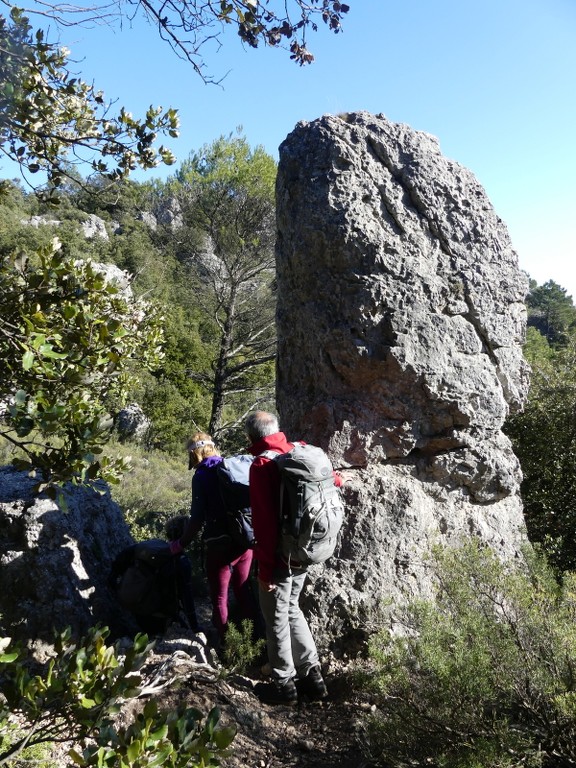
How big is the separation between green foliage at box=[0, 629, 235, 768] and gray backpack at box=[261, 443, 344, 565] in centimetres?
155

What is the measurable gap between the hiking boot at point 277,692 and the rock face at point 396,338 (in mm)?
799

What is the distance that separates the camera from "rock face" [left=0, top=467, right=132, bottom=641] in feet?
13.7

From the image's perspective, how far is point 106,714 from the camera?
6.51 feet

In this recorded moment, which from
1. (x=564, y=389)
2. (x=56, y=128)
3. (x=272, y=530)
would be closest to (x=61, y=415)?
(x=272, y=530)

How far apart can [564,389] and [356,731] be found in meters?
4.28

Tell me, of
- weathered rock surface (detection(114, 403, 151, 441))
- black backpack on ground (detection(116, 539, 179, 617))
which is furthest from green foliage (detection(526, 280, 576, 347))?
black backpack on ground (detection(116, 539, 179, 617))

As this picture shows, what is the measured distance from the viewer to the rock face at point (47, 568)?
418 centimetres

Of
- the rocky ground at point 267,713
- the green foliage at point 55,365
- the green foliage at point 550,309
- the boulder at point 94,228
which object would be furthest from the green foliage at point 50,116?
the green foliage at point 550,309

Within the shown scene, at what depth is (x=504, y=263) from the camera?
17.4 ft

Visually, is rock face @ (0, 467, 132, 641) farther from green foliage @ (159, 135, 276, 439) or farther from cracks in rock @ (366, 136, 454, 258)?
green foliage @ (159, 135, 276, 439)

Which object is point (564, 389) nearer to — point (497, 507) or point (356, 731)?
point (497, 507)

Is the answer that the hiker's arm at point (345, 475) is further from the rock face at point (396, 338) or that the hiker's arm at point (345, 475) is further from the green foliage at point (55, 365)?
the green foliage at point (55, 365)

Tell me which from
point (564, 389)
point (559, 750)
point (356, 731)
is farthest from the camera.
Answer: point (564, 389)

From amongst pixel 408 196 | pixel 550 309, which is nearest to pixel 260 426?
pixel 408 196
